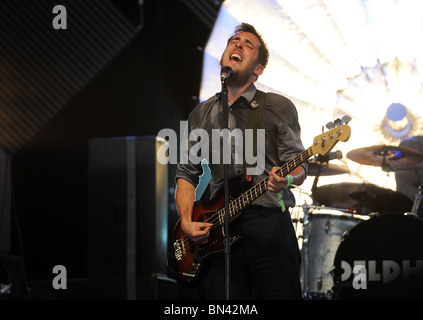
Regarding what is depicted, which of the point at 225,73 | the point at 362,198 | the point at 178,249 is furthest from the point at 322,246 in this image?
the point at 225,73

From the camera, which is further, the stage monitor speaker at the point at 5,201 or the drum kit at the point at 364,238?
the stage monitor speaker at the point at 5,201

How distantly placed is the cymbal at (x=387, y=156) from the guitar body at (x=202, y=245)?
1.67 meters

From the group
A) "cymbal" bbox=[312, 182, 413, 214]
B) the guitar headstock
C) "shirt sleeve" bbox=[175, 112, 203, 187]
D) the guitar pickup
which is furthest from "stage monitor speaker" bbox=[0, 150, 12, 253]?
the guitar headstock

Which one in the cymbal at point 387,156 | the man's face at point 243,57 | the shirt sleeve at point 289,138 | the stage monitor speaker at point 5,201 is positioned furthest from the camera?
the stage monitor speaker at point 5,201

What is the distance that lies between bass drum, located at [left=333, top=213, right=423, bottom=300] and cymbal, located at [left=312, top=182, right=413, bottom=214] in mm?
380

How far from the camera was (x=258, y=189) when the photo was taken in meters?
2.60

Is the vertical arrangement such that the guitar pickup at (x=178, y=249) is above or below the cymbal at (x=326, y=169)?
below

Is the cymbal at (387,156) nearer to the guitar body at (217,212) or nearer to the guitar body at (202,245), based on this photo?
the guitar body at (217,212)

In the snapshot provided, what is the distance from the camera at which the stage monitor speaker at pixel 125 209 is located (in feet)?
16.3

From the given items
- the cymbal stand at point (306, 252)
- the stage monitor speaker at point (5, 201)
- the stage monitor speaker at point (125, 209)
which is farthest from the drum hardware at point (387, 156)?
the stage monitor speaker at point (5, 201)

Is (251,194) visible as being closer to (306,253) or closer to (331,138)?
(331,138)

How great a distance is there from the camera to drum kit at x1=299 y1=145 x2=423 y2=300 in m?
3.65

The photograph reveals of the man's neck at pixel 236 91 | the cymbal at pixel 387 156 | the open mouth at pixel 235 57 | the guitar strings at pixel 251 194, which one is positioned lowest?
the guitar strings at pixel 251 194

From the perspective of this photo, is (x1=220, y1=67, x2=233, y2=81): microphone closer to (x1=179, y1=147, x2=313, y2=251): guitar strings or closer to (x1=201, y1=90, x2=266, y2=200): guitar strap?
(x1=201, y1=90, x2=266, y2=200): guitar strap
